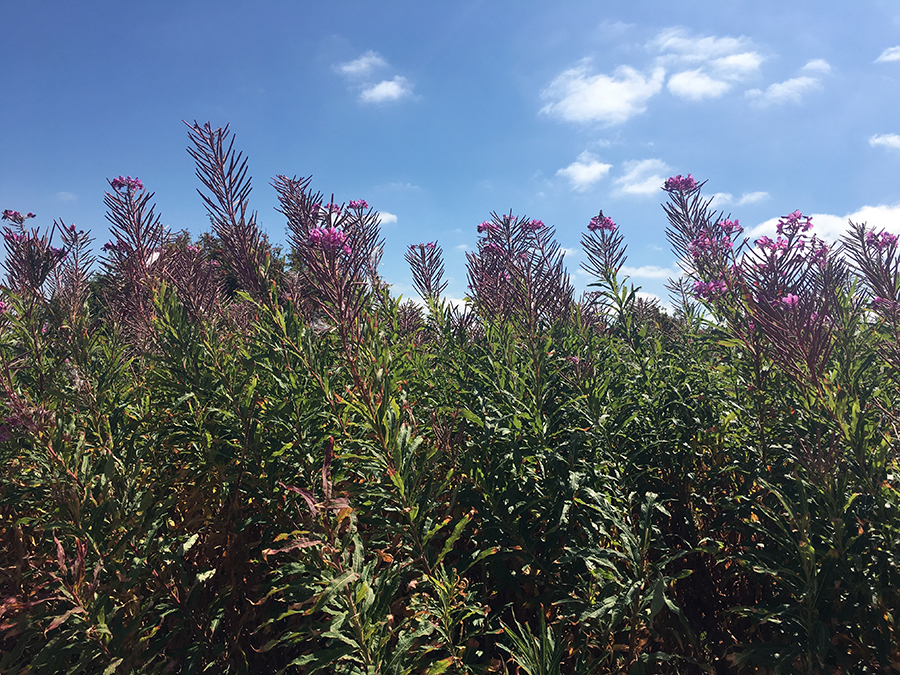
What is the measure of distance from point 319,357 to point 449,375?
1.27 m

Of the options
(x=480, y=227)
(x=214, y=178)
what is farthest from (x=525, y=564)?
(x=480, y=227)

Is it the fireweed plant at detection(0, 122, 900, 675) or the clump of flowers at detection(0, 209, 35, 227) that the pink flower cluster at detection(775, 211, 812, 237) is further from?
the clump of flowers at detection(0, 209, 35, 227)

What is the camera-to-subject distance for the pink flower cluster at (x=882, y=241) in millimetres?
2564

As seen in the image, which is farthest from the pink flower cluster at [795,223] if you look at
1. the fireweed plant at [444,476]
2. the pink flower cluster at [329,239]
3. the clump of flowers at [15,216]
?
the clump of flowers at [15,216]

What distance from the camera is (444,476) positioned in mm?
3074

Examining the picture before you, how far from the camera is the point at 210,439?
2.88 metres

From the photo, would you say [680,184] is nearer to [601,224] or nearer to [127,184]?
[601,224]

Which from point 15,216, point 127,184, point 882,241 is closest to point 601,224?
point 882,241

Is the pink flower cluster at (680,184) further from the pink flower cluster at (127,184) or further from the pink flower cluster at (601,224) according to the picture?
the pink flower cluster at (127,184)

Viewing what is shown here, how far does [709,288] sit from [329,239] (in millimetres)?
2655

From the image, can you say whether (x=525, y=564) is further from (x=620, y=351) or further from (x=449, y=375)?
(x=620, y=351)

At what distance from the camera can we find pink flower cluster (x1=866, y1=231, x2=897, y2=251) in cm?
256

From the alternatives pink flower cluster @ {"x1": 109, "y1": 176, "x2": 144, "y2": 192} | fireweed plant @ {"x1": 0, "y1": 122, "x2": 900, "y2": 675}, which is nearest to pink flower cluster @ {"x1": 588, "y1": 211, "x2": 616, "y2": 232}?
fireweed plant @ {"x1": 0, "y1": 122, "x2": 900, "y2": 675}

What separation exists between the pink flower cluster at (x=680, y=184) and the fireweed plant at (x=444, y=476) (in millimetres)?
680
